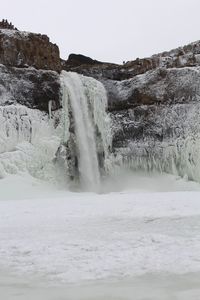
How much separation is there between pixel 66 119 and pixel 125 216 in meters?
11.9

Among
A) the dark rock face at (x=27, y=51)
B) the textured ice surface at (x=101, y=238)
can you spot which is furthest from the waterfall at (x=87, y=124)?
the textured ice surface at (x=101, y=238)

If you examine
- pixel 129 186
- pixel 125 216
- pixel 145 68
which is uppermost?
pixel 145 68

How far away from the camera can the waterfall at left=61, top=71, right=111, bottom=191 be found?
67.5 feet

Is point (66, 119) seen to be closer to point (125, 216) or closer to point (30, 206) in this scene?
point (30, 206)

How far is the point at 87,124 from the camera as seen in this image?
830 inches

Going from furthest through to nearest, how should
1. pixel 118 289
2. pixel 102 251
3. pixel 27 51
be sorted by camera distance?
pixel 27 51 < pixel 102 251 < pixel 118 289

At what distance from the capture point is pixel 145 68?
25.6 metres

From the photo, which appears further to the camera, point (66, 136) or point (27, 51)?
point (27, 51)

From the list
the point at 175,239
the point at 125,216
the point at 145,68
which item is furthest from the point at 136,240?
the point at 145,68

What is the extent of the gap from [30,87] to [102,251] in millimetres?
15641

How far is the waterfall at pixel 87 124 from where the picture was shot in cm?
2056

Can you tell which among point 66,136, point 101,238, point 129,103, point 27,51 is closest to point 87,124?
point 66,136

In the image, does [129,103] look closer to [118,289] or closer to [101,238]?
[101,238]

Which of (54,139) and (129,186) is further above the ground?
(54,139)
